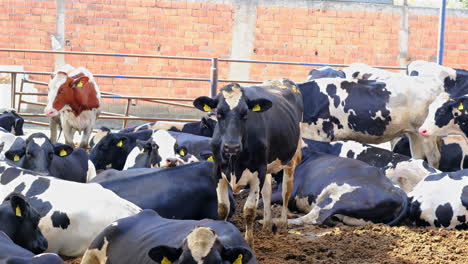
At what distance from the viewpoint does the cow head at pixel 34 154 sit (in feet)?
24.6

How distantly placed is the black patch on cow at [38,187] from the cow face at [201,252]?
250 centimetres

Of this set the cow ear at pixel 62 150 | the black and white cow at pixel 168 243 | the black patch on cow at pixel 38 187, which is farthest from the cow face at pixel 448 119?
the black and white cow at pixel 168 243

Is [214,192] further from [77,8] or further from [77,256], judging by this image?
[77,8]

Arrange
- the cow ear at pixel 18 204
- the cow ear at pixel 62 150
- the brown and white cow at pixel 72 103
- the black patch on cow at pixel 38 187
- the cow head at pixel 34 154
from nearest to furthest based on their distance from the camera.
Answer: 1. the cow ear at pixel 18 204
2. the black patch on cow at pixel 38 187
3. the cow head at pixel 34 154
4. the cow ear at pixel 62 150
5. the brown and white cow at pixel 72 103

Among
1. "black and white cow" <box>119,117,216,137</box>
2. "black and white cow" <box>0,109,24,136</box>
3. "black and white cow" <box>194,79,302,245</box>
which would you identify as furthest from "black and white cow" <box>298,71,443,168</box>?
"black and white cow" <box>0,109,24,136</box>

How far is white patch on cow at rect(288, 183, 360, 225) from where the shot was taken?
7.85 m

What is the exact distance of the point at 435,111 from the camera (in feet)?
32.8

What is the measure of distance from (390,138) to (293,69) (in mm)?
10741

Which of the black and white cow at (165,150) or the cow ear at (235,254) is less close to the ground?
the cow ear at (235,254)

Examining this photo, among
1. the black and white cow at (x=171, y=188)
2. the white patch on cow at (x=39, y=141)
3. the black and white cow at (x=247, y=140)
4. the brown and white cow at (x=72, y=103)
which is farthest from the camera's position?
the brown and white cow at (x=72, y=103)

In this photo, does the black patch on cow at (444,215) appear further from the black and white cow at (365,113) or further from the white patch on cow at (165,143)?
the black and white cow at (365,113)

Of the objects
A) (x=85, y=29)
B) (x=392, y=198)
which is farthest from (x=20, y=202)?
(x=85, y=29)

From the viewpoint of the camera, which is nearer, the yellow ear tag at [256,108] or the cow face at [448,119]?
the yellow ear tag at [256,108]

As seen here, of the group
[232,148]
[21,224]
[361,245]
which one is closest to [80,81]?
[232,148]
